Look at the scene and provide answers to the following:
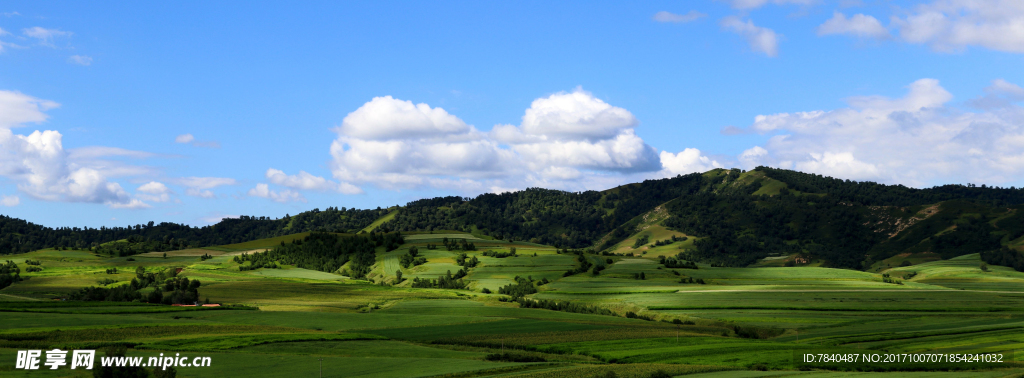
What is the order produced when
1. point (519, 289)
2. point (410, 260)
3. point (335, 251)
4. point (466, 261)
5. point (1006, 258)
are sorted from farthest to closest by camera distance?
point (1006, 258), point (335, 251), point (410, 260), point (466, 261), point (519, 289)

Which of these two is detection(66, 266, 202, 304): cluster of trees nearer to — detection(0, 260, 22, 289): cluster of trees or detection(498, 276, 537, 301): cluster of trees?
detection(0, 260, 22, 289): cluster of trees

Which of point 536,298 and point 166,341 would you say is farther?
point 536,298

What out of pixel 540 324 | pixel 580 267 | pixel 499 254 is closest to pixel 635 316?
pixel 540 324

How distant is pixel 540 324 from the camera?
258 ft

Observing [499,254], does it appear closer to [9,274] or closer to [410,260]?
[410,260]

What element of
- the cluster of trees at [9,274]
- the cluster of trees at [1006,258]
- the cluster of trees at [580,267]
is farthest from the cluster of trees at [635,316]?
the cluster of trees at [1006,258]

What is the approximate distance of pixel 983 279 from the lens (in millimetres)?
137750

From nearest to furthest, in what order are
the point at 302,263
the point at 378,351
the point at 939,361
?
the point at 939,361 < the point at 378,351 < the point at 302,263

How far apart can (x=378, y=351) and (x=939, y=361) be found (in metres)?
45.5

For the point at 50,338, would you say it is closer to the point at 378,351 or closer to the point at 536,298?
the point at 378,351

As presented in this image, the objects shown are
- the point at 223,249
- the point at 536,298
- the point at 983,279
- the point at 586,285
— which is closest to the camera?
the point at 536,298

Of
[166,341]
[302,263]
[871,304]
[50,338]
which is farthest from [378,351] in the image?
[302,263]

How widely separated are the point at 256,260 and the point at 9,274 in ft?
180

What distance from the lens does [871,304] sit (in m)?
94.1
